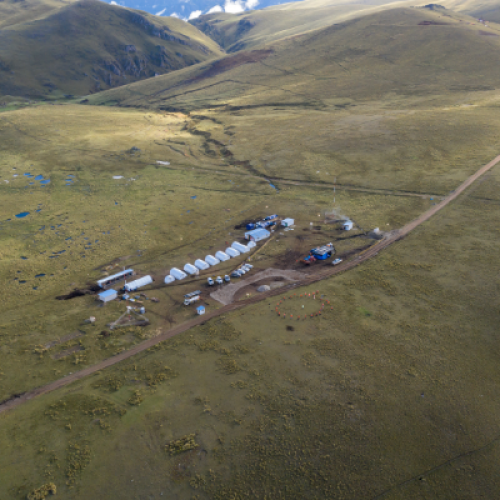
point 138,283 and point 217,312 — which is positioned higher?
point 138,283

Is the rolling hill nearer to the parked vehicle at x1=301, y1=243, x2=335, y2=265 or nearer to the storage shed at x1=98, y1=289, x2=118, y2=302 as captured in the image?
the parked vehicle at x1=301, y1=243, x2=335, y2=265

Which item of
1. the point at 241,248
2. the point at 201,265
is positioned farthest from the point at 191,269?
the point at 241,248

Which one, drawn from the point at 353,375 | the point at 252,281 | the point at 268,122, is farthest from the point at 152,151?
the point at 353,375

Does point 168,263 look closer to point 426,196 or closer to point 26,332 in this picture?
point 26,332

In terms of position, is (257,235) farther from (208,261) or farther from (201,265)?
(201,265)

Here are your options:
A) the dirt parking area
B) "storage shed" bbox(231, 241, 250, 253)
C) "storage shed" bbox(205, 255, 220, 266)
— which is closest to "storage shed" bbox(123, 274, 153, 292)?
"storage shed" bbox(205, 255, 220, 266)

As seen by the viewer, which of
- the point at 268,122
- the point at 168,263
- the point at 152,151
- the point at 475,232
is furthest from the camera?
the point at 268,122
